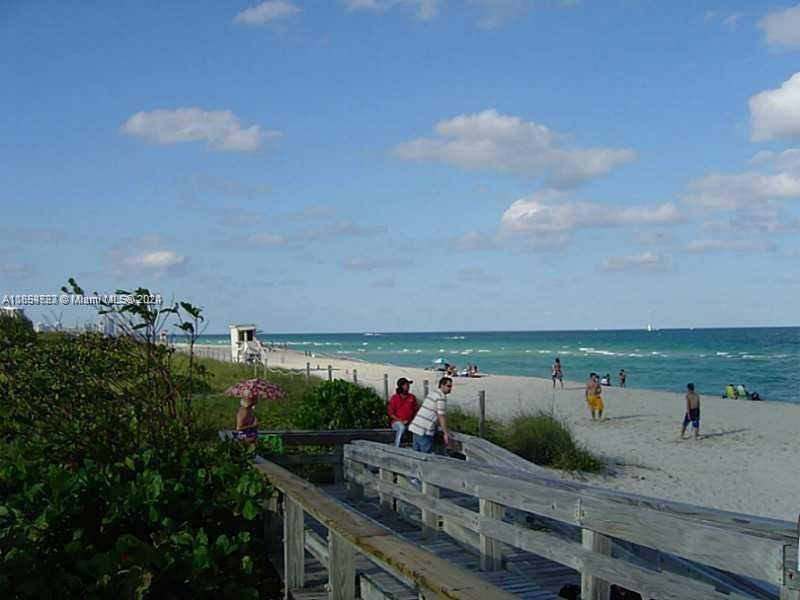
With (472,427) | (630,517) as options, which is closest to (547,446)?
(472,427)

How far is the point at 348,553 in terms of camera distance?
4246mm

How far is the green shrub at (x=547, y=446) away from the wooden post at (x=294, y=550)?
10077 mm

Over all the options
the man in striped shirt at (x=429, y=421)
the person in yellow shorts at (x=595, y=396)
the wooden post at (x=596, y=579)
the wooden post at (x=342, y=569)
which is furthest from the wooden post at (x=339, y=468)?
the person in yellow shorts at (x=595, y=396)

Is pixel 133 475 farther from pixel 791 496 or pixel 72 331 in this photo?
pixel 791 496

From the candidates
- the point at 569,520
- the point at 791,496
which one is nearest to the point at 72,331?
the point at 569,520

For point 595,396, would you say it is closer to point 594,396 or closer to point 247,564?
point 594,396

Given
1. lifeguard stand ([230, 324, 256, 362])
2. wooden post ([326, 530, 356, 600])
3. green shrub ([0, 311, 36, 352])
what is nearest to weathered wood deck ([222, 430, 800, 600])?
wooden post ([326, 530, 356, 600])

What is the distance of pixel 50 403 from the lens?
860 cm

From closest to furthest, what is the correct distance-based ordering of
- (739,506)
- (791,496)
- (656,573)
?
(656,573) → (739,506) → (791,496)

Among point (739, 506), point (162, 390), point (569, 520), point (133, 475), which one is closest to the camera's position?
point (569, 520)

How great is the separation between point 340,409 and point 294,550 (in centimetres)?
908

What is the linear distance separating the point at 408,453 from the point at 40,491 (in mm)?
2988

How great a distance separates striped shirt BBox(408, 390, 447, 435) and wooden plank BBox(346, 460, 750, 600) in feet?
8.75

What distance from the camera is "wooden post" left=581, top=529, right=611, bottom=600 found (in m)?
4.71
